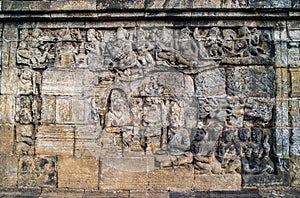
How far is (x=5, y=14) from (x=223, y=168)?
4.16 metres

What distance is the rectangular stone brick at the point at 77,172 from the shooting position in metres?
4.71

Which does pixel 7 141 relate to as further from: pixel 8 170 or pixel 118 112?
pixel 118 112

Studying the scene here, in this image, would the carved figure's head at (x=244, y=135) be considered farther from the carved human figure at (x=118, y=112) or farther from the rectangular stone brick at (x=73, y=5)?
the rectangular stone brick at (x=73, y=5)

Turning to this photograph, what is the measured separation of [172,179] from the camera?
468 centimetres

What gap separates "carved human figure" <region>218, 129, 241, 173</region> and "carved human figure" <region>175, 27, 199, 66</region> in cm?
126

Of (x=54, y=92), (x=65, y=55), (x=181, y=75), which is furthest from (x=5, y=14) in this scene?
(x=181, y=75)

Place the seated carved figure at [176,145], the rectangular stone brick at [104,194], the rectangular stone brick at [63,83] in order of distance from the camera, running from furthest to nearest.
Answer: the rectangular stone brick at [63,83], the seated carved figure at [176,145], the rectangular stone brick at [104,194]

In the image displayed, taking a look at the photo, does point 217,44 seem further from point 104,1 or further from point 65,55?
point 65,55

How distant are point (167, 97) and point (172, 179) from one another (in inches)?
49.3

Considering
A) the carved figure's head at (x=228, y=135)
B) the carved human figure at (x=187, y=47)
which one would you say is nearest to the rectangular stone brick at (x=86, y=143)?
the carved human figure at (x=187, y=47)

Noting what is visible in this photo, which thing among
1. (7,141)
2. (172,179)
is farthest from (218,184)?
(7,141)

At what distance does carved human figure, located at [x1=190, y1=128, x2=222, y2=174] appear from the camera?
470 cm

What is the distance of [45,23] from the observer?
4938 millimetres

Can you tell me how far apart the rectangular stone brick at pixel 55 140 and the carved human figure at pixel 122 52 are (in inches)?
49.5
